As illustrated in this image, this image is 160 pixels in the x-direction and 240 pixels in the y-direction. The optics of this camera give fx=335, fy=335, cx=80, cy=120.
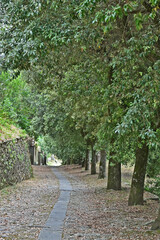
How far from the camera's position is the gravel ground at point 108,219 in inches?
286

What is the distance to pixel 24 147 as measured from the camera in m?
22.4

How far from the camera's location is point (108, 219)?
9.56 meters

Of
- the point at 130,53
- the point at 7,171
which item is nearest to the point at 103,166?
the point at 7,171

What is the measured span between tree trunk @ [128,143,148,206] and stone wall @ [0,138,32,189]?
6037mm

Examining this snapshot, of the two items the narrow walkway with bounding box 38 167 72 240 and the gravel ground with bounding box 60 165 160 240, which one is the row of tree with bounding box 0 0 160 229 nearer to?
the gravel ground with bounding box 60 165 160 240

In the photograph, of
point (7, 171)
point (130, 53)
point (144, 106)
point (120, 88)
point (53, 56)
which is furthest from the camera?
point (7, 171)

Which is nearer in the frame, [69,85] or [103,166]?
[69,85]

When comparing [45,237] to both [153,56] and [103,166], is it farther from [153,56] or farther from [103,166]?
[103,166]

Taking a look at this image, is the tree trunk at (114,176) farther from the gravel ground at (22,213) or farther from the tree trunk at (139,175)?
the tree trunk at (139,175)

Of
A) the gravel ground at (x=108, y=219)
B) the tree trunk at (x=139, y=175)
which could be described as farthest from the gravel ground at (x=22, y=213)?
the tree trunk at (x=139, y=175)

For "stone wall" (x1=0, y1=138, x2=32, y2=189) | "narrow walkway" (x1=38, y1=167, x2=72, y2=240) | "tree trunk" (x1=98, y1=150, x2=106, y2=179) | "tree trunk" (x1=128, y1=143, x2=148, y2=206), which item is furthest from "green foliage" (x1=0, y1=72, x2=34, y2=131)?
"tree trunk" (x1=128, y1=143, x2=148, y2=206)

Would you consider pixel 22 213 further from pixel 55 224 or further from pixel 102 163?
pixel 102 163

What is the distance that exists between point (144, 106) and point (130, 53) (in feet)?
6.03

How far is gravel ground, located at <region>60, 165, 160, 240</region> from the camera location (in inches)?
286
